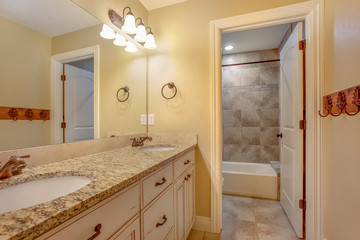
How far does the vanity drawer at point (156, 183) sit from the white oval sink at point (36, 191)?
0.89 feet

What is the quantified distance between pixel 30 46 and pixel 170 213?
128cm

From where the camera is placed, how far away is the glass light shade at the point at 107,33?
1.41 metres

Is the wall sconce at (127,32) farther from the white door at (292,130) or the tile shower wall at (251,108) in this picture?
the tile shower wall at (251,108)

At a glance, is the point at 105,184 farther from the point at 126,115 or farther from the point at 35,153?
the point at 126,115

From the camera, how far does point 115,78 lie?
1.61 metres

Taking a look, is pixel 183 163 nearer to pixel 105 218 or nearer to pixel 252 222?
pixel 105 218

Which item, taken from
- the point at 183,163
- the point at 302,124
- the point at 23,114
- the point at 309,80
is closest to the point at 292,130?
the point at 302,124

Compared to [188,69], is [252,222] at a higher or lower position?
lower

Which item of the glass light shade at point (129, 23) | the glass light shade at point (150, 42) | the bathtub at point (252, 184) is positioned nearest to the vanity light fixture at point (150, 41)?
the glass light shade at point (150, 42)

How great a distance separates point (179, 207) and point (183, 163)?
326mm

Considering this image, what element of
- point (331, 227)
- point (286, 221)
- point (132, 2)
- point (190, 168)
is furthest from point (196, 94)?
point (286, 221)

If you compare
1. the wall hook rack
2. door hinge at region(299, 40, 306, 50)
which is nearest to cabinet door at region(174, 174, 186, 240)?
the wall hook rack

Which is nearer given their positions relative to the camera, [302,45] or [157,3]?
[302,45]

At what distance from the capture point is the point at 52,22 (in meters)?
1.01
